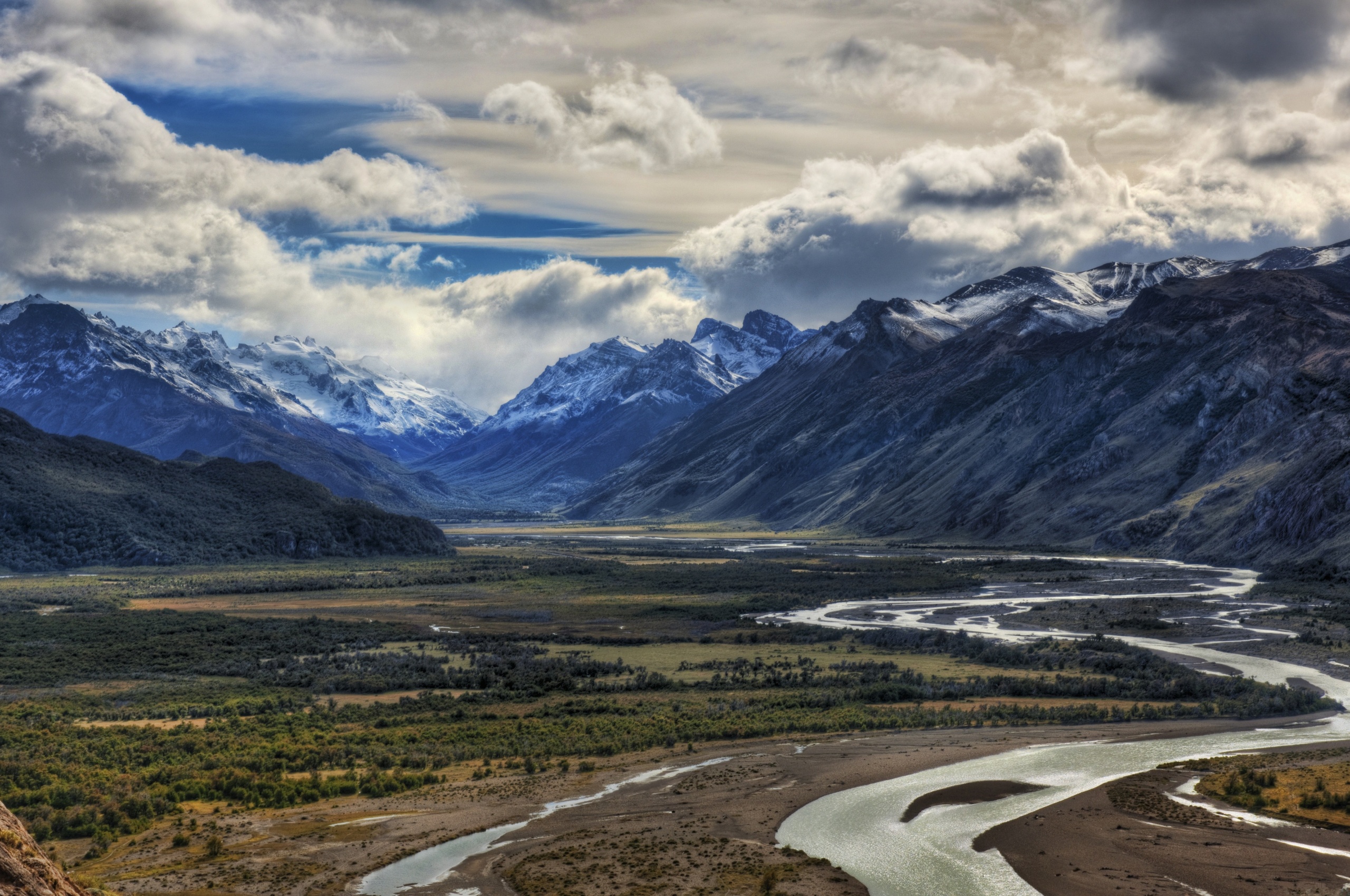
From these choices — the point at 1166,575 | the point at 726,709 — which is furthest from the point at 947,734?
the point at 1166,575

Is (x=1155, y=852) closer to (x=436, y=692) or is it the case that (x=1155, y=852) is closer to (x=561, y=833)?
(x=561, y=833)

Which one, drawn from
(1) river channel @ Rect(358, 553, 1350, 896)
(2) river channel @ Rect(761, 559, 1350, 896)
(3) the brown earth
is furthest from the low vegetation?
(2) river channel @ Rect(761, 559, 1350, 896)

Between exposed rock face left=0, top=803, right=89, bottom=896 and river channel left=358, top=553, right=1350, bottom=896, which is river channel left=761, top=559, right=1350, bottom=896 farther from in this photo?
exposed rock face left=0, top=803, right=89, bottom=896

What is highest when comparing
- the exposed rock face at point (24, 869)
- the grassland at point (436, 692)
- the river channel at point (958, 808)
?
the exposed rock face at point (24, 869)

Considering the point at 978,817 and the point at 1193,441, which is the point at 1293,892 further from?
the point at 1193,441

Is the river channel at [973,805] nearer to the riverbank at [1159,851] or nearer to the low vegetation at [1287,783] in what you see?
the riverbank at [1159,851]

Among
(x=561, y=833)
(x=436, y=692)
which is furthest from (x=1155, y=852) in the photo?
(x=436, y=692)

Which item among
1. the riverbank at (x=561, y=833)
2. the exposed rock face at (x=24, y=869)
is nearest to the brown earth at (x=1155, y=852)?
the riverbank at (x=561, y=833)
